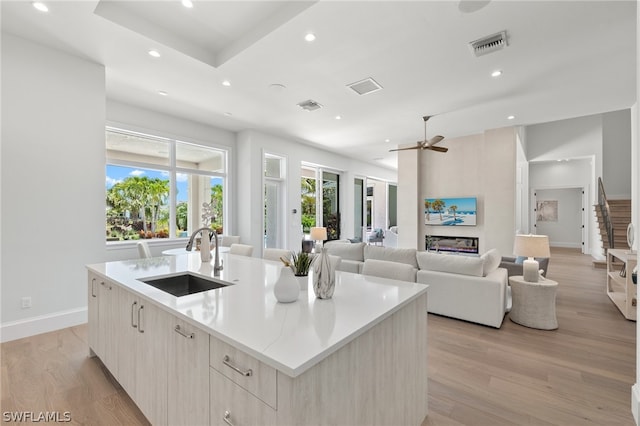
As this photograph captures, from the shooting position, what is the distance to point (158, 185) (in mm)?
5191

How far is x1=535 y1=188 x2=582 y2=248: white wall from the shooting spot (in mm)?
10000

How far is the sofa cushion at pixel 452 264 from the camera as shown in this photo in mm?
→ 3312

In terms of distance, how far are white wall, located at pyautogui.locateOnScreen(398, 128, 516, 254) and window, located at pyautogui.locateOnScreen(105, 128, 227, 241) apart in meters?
4.64

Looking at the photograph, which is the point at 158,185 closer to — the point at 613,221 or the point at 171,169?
the point at 171,169

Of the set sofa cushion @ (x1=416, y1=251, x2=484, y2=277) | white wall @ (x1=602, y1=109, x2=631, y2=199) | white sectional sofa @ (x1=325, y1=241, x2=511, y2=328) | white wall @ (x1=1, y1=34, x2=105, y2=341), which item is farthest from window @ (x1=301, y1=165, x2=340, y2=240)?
white wall @ (x1=602, y1=109, x2=631, y2=199)

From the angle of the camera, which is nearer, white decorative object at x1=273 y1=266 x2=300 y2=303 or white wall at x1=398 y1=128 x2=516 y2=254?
white decorative object at x1=273 y1=266 x2=300 y2=303

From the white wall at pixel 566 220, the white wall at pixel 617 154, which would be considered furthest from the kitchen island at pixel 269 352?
the white wall at pixel 566 220

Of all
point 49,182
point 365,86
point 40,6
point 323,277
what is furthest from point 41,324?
point 365,86

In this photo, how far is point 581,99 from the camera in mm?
4512

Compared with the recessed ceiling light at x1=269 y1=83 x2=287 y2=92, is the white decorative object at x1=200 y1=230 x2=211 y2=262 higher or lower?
lower

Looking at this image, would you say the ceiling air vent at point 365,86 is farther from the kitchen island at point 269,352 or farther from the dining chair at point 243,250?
the kitchen island at point 269,352

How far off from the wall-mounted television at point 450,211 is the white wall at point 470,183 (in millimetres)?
129

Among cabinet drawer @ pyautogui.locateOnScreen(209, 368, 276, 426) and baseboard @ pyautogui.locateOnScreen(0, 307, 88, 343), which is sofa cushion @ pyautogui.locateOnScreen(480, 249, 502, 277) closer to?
cabinet drawer @ pyautogui.locateOnScreen(209, 368, 276, 426)

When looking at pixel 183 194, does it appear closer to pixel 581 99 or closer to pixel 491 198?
pixel 491 198
